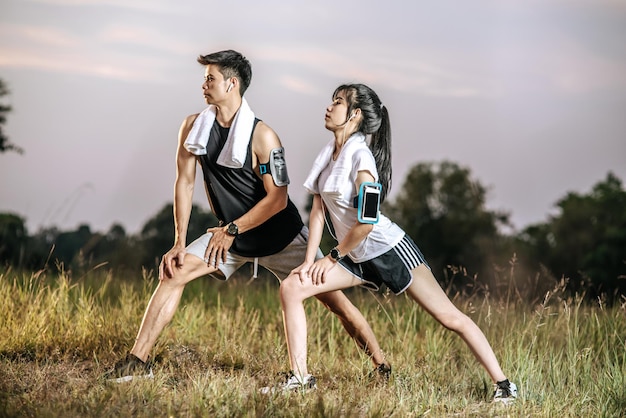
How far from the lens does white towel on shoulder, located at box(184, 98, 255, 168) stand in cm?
520

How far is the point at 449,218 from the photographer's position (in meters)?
23.2

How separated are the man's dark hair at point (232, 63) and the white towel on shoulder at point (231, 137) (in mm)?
131

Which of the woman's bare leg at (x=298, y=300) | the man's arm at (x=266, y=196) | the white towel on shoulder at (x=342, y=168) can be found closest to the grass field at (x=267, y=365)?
the woman's bare leg at (x=298, y=300)

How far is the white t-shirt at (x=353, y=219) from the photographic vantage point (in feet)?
15.7

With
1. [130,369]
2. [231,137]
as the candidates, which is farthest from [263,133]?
[130,369]

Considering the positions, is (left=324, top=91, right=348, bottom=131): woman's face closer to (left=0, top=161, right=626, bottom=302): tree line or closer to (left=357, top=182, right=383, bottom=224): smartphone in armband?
(left=357, top=182, right=383, bottom=224): smartphone in armband

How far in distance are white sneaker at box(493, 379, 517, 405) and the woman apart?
0.35 m

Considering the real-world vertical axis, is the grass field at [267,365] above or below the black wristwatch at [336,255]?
below

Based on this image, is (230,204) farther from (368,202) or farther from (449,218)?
(449,218)

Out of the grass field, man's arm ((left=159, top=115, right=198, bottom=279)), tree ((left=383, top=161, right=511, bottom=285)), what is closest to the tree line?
tree ((left=383, top=161, right=511, bottom=285))

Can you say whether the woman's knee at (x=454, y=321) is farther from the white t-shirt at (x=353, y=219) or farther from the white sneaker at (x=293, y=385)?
the white sneaker at (x=293, y=385)

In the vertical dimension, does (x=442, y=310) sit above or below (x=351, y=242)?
below

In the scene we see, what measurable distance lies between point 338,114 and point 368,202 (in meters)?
0.53

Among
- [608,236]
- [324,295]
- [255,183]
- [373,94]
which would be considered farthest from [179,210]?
[608,236]
